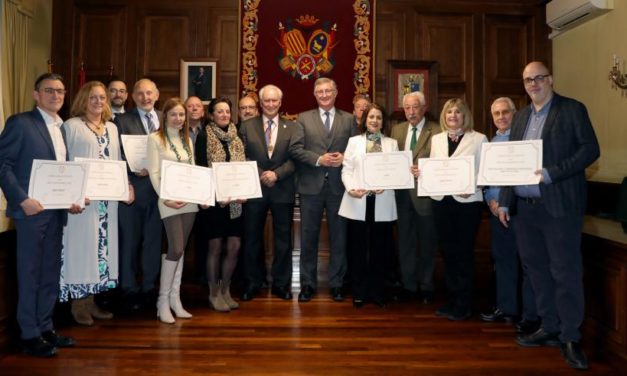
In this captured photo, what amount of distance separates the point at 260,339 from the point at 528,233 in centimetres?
170

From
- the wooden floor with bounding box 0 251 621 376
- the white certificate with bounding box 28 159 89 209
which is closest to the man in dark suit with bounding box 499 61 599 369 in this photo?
the wooden floor with bounding box 0 251 621 376

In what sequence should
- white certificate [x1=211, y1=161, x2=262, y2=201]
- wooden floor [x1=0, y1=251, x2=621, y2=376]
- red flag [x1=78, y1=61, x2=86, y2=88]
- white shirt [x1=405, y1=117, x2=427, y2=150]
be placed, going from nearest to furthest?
wooden floor [x1=0, y1=251, x2=621, y2=376] < white certificate [x1=211, y1=161, x2=262, y2=201] < white shirt [x1=405, y1=117, x2=427, y2=150] < red flag [x1=78, y1=61, x2=86, y2=88]

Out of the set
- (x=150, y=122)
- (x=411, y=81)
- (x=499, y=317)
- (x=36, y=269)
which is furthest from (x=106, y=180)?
(x=411, y=81)

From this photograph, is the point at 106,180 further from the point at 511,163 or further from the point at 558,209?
the point at 558,209

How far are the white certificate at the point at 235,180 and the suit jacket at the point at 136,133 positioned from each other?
1.71ft

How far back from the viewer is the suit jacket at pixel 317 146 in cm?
401

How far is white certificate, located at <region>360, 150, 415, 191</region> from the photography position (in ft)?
11.7

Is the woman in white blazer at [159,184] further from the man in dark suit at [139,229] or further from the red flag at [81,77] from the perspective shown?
the red flag at [81,77]

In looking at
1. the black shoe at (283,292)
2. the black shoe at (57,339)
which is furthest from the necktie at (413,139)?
the black shoe at (57,339)

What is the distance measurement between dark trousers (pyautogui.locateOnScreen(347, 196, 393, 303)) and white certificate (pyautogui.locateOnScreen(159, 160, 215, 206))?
1.09 m

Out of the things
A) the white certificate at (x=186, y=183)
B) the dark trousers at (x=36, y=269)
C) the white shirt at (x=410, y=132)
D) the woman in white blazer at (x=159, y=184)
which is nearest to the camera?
the dark trousers at (x=36, y=269)

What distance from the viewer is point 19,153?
9.05 feet

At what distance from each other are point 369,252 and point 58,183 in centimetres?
210

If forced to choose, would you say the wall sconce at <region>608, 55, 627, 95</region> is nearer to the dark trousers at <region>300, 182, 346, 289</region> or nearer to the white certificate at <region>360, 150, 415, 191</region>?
the white certificate at <region>360, 150, 415, 191</region>
